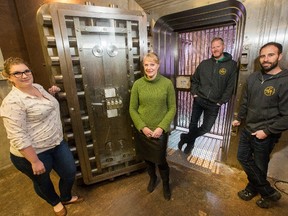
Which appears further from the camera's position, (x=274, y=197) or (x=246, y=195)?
(x=246, y=195)

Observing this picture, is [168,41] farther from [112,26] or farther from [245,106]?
[245,106]

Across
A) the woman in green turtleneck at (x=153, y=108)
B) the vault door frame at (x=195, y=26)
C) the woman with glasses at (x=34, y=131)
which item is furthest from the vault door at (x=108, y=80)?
the vault door frame at (x=195, y=26)

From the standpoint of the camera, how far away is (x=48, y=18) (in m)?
1.39

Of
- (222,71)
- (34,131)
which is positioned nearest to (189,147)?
(222,71)

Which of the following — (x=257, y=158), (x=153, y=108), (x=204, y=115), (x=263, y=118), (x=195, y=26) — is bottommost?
(x=257, y=158)

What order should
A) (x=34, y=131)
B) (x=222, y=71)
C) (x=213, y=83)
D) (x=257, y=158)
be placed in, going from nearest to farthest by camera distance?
(x=34, y=131), (x=257, y=158), (x=222, y=71), (x=213, y=83)

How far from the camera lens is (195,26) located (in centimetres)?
261

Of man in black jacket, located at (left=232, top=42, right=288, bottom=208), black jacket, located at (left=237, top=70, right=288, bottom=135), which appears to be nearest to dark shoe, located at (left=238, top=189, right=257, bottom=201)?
man in black jacket, located at (left=232, top=42, right=288, bottom=208)

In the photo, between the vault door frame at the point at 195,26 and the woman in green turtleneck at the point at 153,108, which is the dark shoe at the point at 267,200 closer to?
the vault door frame at the point at 195,26

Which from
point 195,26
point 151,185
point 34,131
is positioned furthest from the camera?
point 195,26

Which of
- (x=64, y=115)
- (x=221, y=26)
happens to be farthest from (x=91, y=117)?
(x=221, y=26)

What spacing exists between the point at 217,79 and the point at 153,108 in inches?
44.2

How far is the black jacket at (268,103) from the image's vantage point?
4.42ft

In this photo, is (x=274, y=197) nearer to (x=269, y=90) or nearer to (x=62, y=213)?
(x=269, y=90)
